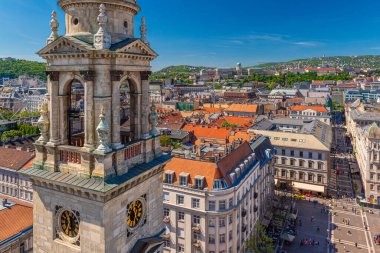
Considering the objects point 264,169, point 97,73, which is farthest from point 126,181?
Answer: point 264,169

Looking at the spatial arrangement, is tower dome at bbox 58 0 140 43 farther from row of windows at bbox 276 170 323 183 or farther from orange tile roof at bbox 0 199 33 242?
row of windows at bbox 276 170 323 183

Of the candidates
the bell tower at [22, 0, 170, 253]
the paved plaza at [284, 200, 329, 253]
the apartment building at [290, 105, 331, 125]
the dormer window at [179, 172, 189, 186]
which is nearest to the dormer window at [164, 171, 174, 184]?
the dormer window at [179, 172, 189, 186]

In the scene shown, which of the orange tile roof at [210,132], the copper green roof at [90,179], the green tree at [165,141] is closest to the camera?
the copper green roof at [90,179]

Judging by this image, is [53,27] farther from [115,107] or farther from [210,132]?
[210,132]

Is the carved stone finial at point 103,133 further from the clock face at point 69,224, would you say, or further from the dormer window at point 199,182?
the dormer window at point 199,182

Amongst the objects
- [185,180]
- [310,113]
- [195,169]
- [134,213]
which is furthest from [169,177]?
[310,113]

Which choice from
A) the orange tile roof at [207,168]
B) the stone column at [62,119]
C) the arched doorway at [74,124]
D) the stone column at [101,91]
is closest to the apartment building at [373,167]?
the orange tile roof at [207,168]
